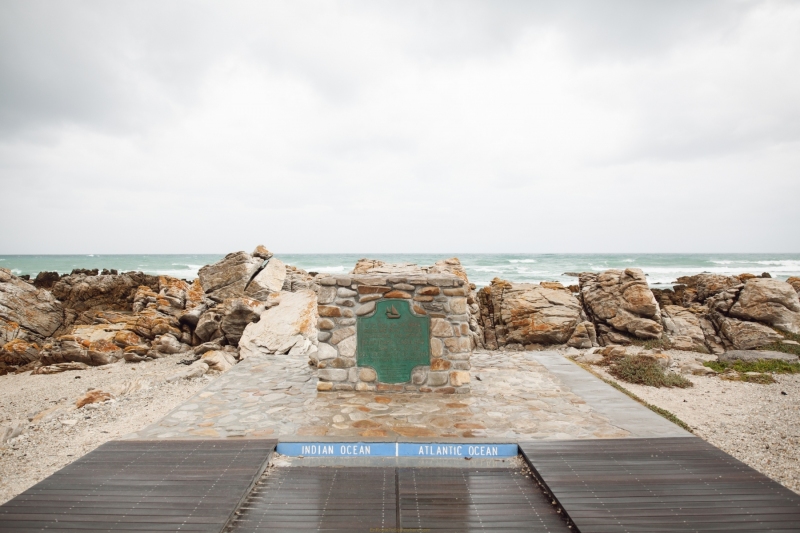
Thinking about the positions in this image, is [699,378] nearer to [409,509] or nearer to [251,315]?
[409,509]

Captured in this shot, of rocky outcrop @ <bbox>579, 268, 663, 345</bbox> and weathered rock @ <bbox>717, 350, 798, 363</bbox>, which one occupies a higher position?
rocky outcrop @ <bbox>579, 268, 663, 345</bbox>

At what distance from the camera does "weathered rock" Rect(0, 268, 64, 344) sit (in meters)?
14.7

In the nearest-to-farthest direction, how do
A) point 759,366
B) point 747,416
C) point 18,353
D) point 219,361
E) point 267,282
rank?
point 747,416 → point 759,366 → point 219,361 → point 18,353 → point 267,282

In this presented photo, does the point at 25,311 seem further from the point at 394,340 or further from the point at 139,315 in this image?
the point at 394,340

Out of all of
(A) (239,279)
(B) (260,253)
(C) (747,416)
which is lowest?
(C) (747,416)

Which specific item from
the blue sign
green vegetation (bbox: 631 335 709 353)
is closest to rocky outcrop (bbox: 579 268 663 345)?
green vegetation (bbox: 631 335 709 353)

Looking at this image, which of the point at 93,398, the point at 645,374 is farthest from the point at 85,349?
the point at 645,374

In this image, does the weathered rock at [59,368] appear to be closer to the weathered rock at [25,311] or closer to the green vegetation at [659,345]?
the weathered rock at [25,311]

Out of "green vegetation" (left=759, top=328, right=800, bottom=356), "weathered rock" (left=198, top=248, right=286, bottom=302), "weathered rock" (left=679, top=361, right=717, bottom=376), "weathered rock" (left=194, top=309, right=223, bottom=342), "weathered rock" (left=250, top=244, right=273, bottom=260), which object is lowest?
"weathered rock" (left=679, top=361, right=717, bottom=376)

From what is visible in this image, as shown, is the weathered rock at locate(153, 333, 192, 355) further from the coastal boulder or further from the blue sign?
the blue sign

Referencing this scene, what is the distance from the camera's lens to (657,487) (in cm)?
399

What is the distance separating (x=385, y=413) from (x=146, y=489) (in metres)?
2.84

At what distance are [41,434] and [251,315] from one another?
5878mm

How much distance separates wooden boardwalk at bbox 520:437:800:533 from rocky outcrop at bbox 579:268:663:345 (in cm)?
991
